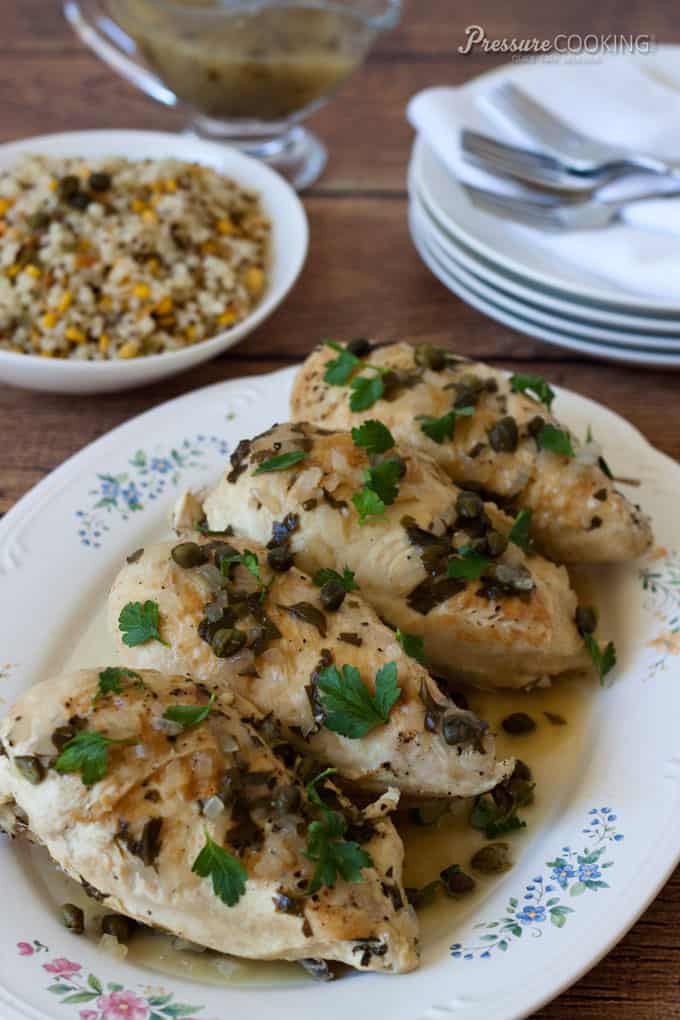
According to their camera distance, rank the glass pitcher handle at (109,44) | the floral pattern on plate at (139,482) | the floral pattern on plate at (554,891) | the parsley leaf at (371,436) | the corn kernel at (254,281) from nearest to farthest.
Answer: the floral pattern on plate at (554,891), the parsley leaf at (371,436), the floral pattern on plate at (139,482), the corn kernel at (254,281), the glass pitcher handle at (109,44)

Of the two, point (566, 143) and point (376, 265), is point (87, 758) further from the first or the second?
point (566, 143)

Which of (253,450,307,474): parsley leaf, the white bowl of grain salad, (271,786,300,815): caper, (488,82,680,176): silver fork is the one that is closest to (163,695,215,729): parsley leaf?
(271,786,300,815): caper

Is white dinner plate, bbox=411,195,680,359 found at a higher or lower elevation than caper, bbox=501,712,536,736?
higher

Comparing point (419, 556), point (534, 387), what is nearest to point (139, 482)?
point (419, 556)

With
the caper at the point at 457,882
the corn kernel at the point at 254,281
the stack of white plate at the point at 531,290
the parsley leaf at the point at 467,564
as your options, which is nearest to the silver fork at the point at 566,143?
the stack of white plate at the point at 531,290

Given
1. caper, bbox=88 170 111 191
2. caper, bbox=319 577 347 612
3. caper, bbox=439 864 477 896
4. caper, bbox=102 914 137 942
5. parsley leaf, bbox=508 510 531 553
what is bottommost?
caper, bbox=102 914 137 942

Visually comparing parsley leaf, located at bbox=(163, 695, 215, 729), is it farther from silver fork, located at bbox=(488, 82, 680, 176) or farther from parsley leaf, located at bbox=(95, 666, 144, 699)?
silver fork, located at bbox=(488, 82, 680, 176)

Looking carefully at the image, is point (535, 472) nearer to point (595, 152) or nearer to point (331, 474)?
point (331, 474)

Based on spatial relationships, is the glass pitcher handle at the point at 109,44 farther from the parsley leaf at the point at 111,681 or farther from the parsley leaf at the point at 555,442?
the parsley leaf at the point at 111,681
